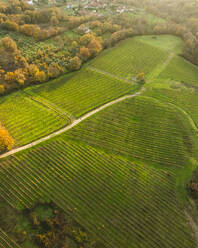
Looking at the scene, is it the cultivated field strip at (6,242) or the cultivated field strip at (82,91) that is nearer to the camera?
the cultivated field strip at (6,242)

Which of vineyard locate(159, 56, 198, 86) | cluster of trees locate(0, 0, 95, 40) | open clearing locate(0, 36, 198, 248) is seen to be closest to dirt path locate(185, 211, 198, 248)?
open clearing locate(0, 36, 198, 248)

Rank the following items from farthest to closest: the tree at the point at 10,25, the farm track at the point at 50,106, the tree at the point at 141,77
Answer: the tree at the point at 10,25, the tree at the point at 141,77, the farm track at the point at 50,106

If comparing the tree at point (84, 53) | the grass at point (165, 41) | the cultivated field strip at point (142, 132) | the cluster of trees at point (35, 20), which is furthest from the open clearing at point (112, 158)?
the cluster of trees at point (35, 20)

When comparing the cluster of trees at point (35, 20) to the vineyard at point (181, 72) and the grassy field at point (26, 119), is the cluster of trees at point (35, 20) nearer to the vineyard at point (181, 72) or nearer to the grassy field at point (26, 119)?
the grassy field at point (26, 119)

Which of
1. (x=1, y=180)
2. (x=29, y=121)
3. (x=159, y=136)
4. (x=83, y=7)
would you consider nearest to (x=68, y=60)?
(x=29, y=121)

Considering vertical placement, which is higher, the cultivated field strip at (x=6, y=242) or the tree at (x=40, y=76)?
the tree at (x=40, y=76)

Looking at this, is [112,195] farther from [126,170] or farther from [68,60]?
[68,60]

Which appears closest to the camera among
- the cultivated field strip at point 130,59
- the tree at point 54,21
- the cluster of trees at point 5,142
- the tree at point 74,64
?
the cluster of trees at point 5,142

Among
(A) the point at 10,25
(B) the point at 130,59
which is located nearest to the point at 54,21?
(A) the point at 10,25
